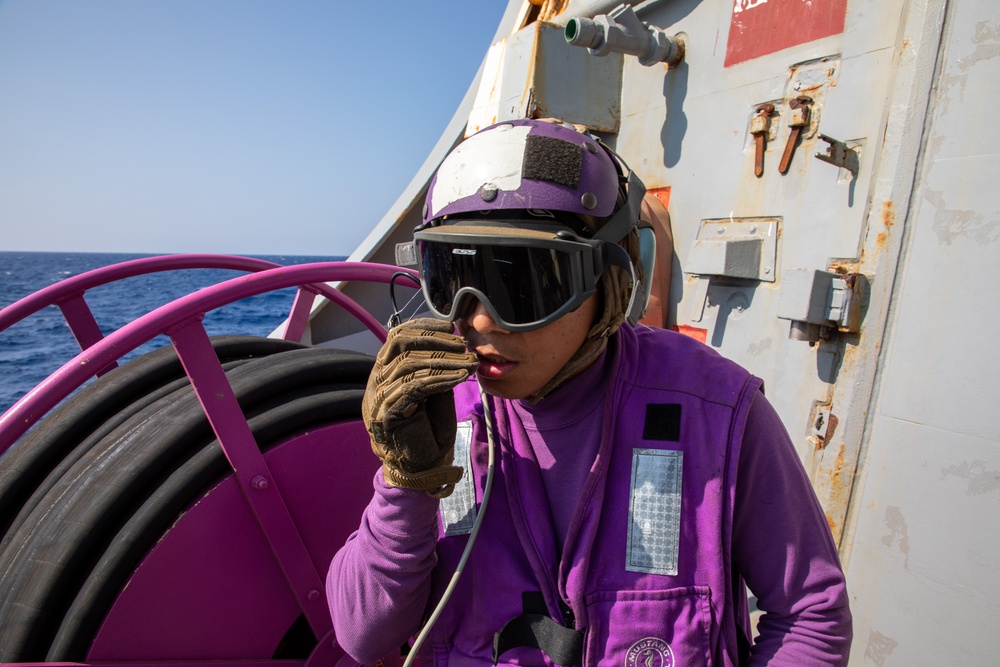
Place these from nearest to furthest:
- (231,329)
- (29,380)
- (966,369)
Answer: (966,369), (29,380), (231,329)

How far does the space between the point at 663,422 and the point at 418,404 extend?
484 millimetres

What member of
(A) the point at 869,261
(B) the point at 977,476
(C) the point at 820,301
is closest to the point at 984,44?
(A) the point at 869,261

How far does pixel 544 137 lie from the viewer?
3.96 feet

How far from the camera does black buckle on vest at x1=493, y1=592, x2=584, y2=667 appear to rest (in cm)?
112

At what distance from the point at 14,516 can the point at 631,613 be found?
1.82 meters

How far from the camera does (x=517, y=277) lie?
1183mm

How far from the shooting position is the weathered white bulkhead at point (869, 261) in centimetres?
176

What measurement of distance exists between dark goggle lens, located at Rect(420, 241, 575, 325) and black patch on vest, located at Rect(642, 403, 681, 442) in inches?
11.4

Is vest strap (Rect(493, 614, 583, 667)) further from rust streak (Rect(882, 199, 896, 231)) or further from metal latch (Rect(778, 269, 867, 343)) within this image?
rust streak (Rect(882, 199, 896, 231))

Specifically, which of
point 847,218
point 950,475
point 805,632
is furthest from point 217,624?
point 847,218

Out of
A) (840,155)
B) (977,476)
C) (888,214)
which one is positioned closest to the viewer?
(977,476)

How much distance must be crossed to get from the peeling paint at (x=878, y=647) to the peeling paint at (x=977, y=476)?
57 cm

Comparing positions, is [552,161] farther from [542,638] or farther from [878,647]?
[878,647]

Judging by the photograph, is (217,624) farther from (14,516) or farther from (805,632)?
(805,632)
